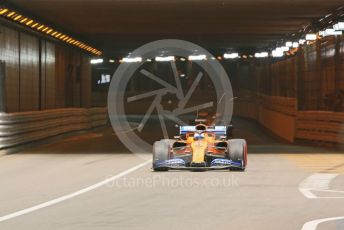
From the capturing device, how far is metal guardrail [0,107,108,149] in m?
22.8

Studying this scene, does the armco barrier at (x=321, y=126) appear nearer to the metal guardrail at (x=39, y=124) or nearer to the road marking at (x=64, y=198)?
the metal guardrail at (x=39, y=124)

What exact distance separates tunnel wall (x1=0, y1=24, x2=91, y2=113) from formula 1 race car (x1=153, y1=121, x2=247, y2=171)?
12.6m

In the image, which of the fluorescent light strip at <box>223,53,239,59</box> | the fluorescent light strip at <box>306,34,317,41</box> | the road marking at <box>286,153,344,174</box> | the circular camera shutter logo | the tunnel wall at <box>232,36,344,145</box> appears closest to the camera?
the road marking at <box>286,153,344,174</box>

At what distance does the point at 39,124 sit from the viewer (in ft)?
87.5

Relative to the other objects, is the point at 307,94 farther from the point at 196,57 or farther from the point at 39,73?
the point at 196,57

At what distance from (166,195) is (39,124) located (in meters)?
15.1

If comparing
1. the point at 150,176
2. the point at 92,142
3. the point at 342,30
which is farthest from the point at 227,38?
the point at 150,176

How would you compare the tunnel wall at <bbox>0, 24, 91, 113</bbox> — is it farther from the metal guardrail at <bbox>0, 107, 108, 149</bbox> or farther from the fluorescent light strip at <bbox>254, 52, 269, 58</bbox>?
the fluorescent light strip at <bbox>254, 52, 269, 58</bbox>

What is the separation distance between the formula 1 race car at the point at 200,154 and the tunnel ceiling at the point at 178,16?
8.78 metres

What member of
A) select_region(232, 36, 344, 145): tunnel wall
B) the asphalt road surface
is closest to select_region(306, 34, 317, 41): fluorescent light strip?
select_region(232, 36, 344, 145): tunnel wall

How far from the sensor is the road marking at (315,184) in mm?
12828

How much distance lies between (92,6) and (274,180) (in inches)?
520

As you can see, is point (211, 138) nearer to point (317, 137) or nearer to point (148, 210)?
point (148, 210)

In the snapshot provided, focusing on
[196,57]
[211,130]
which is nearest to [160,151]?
[211,130]
